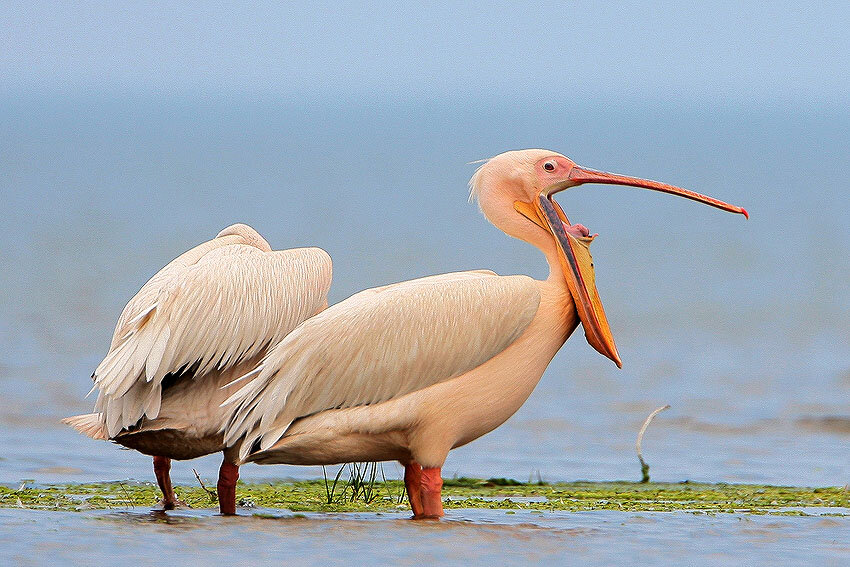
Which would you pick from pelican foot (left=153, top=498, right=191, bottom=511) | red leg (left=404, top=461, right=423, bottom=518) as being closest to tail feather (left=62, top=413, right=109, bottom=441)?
pelican foot (left=153, top=498, right=191, bottom=511)

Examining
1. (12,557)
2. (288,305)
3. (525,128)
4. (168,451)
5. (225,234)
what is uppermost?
(525,128)

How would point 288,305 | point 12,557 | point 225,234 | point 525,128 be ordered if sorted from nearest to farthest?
point 12,557, point 288,305, point 225,234, point 525,128

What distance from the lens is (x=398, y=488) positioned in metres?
8.13

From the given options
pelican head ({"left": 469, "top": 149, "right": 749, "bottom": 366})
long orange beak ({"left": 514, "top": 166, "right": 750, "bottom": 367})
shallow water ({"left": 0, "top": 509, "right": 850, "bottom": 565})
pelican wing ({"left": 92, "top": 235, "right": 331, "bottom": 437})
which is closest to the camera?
shallow water ({"left": 0, "top": 509, "right": 850, "bottom": 565})

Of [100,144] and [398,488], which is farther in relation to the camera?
[100,144]

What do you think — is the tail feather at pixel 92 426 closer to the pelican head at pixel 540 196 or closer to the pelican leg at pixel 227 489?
the pelican leg at pixel 227 489

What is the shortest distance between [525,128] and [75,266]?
82.3m

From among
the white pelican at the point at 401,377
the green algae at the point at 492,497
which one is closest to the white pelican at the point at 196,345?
the white pelican at the point at 401,377

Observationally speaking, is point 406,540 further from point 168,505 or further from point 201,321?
point 168,505

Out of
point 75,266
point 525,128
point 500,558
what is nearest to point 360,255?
point 75,266

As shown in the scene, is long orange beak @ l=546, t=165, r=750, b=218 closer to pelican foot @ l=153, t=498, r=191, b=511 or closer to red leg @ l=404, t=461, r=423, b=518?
red leg @ l=404, t=461, r=423, b=518

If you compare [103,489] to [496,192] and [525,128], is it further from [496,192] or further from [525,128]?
[525,128]

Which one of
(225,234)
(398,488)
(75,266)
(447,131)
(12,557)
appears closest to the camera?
(12,557)

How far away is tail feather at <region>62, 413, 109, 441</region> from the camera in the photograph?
6.70 meters
